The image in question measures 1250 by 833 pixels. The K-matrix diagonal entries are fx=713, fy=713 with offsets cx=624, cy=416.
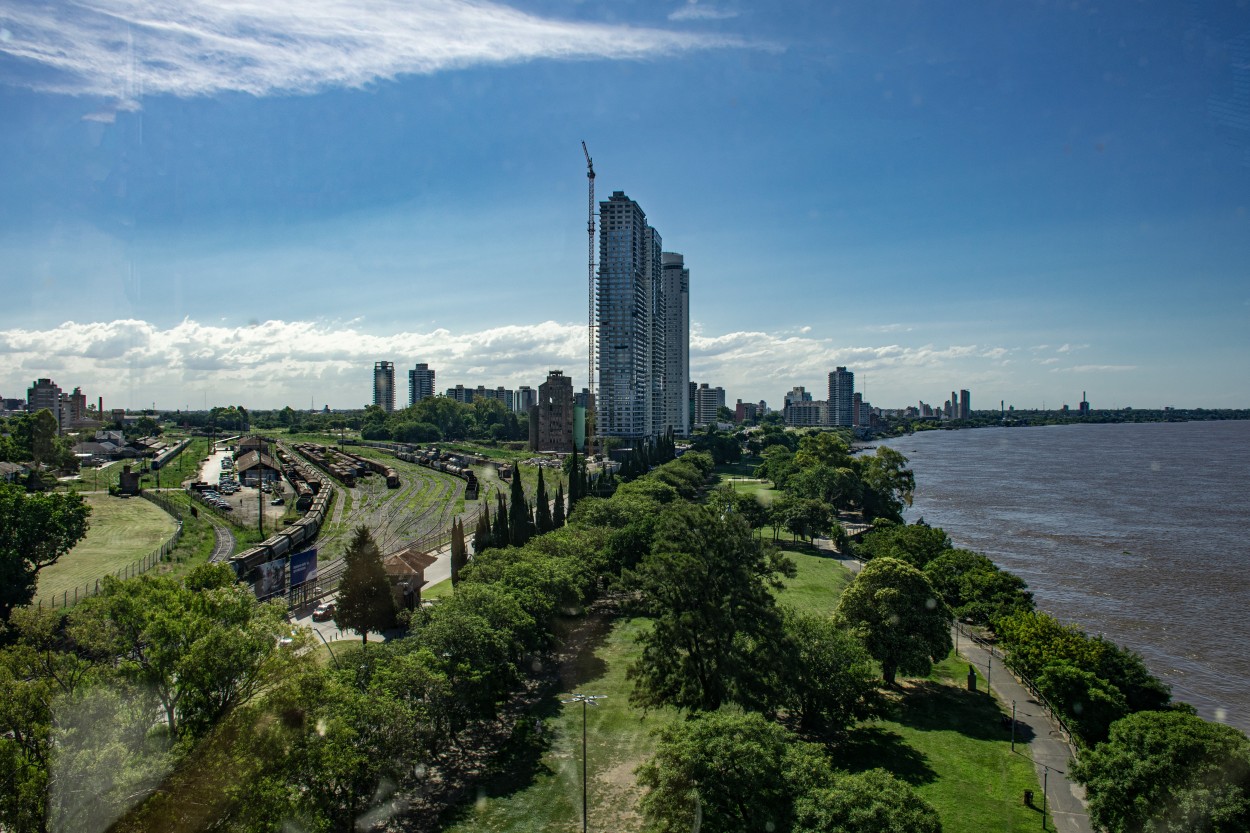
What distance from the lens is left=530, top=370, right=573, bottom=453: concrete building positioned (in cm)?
14350

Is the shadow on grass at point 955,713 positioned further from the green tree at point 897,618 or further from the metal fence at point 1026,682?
the green tree at point 897,618

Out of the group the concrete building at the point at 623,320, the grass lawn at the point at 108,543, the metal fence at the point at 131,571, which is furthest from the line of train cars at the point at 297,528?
the concrete building at the point at 623,320

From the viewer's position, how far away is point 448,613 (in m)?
25.8

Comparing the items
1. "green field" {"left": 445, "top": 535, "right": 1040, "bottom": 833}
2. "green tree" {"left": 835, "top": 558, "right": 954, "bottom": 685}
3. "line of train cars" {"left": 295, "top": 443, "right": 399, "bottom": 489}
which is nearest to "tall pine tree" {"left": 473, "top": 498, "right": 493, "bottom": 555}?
"green field" {"left": 445, "top": 535, "right": 1040, "bottom": 833}

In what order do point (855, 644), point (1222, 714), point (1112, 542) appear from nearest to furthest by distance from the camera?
point (855, 644) → point (1222, 714) → point (1112, 542)

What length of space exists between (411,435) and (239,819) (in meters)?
151

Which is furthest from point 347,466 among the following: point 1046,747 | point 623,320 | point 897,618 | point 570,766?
point 1046,747

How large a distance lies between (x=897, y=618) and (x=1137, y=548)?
45.5 m

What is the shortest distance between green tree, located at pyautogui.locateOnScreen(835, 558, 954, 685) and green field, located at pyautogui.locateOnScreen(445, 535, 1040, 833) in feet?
6.56

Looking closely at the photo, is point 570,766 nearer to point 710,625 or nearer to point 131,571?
point 710,625

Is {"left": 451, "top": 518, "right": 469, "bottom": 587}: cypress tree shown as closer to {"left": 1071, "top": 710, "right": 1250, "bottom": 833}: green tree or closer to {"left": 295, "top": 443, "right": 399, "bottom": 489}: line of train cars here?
{"left": 1071, "top": 710, "right": 1250, "bottom": 833}: green tree

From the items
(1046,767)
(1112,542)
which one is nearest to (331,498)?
(1046,767)

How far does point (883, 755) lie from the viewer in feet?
83.1

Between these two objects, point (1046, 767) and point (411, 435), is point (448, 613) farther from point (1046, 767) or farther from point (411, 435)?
point (411, 435)
